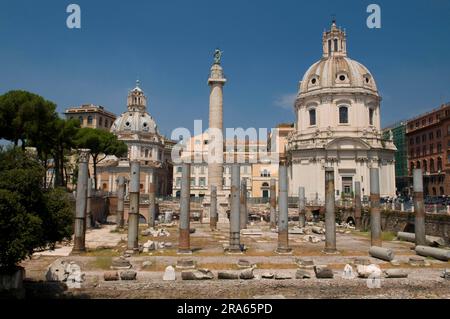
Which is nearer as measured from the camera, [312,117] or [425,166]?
[312,117]

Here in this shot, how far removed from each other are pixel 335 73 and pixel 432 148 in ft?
74.7

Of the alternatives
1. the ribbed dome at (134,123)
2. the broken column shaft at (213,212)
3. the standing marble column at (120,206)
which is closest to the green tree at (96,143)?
the standing marble column at (120,206)

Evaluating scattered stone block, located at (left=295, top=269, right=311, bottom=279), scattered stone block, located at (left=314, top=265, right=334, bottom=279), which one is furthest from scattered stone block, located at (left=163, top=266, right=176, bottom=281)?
scattered stone block, located at (left=314, top=265, right=334, bottom=279)

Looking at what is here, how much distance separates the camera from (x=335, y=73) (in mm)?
62750

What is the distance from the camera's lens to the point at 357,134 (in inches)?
2405

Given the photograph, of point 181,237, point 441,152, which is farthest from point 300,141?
point 181,237

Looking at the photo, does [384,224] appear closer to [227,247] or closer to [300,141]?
[227,247]

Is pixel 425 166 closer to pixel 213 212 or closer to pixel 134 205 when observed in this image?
pixel 213 212

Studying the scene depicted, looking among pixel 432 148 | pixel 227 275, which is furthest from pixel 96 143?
pixel 432 148

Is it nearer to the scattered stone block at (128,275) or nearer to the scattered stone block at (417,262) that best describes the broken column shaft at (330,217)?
the scattered stone block at (417,262)

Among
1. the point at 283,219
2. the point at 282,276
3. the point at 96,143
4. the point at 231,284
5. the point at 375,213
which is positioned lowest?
the point at 231,284

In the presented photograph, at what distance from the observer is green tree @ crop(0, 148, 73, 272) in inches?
463

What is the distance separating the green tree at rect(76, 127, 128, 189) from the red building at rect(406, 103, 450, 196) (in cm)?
4984

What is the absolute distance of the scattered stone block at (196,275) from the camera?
15344 mm
